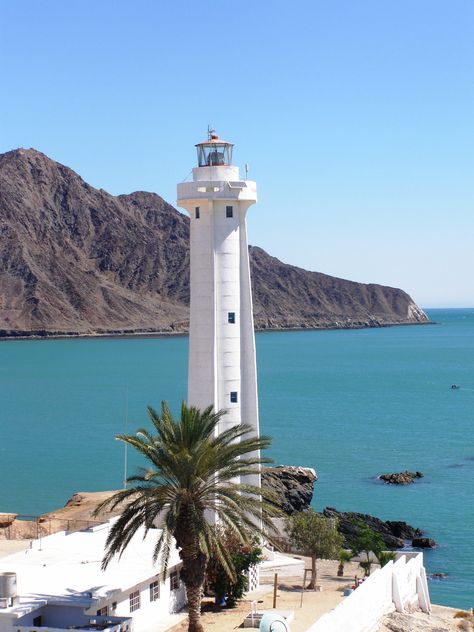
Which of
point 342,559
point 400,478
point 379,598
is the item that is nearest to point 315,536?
point 342,559

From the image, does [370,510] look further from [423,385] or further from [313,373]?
[313,373]

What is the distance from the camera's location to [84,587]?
16.7 m

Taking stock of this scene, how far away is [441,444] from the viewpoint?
5509 centimetres

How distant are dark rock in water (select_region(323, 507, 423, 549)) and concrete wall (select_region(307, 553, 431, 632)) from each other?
10538 mm

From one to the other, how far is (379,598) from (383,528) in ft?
51.2

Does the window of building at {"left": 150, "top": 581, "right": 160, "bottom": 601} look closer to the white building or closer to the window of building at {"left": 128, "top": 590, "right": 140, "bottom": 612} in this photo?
the white building

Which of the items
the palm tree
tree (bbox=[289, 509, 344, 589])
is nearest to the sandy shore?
tree (bbox=[289, 509, 344, 589])

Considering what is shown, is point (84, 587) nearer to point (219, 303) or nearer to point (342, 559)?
point (219, 303)

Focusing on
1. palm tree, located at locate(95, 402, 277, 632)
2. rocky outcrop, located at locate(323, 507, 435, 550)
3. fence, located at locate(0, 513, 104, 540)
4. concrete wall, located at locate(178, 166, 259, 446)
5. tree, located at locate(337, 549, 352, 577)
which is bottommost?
rocky outcrop, located at locate(323, 507, 435, 550)

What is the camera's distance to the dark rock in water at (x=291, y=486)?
115 ft

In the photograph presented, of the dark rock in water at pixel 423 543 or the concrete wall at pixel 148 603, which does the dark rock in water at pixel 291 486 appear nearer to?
the dark rock in water at pixel 423 543

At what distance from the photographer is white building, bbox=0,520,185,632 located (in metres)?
15.6

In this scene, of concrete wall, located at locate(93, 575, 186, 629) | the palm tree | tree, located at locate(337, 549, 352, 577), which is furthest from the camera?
tree, located at locate(337, 549, 352, 577)

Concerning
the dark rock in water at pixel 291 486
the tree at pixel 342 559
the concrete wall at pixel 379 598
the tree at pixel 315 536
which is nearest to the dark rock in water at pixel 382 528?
the dark rock in water at pixel 291 486
